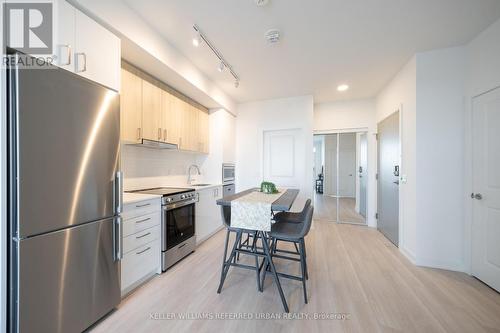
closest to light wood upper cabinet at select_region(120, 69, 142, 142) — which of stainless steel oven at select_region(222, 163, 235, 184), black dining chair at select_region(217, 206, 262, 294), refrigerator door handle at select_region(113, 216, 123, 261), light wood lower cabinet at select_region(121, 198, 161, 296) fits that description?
light wood lower cabinet at select_region(121, 198, 161, 296)

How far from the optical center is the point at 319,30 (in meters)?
2.13

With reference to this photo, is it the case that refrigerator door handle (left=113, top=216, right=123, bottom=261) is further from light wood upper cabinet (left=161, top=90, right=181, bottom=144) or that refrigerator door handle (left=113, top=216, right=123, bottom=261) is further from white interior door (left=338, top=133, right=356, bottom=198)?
white interior door (left=338, top=133, right=356, bottom=198)

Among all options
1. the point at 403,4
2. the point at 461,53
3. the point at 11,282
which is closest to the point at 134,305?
the point at 11,282

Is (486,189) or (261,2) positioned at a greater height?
(261,2)

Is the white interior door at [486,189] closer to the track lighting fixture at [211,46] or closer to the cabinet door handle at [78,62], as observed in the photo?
the track lighting fixture at [211,46]

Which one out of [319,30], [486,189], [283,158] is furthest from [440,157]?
[283,158]

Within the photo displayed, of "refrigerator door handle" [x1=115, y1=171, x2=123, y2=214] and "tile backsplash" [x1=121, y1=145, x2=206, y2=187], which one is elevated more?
"tile backsplash" [x1=121, y1=145, x2=206, y2=187]

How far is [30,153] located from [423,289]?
351 cm

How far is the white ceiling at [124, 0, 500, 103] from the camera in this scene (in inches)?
71.2

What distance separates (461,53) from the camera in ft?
7.81

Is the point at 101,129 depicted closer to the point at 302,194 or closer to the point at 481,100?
the point at 302,194

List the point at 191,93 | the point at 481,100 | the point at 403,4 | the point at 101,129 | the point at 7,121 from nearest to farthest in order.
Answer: the point at 7,121, the point at 101,129, the point at 403,4, the point at 481,100, the point at 191,93

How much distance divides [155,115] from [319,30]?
2236mm

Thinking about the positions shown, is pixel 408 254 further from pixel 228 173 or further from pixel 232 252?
pixel 228 173
